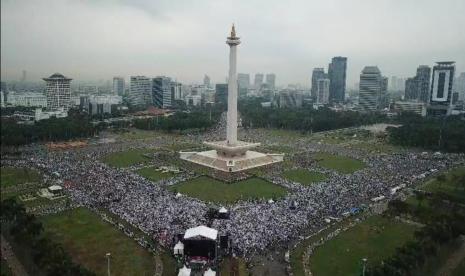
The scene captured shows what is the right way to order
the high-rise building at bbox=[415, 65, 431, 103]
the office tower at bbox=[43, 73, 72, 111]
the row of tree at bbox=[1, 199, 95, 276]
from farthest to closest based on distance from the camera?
the high-rise building at bbox=[415, 65, 431, 103]
the office tower at bbox=[43, 73, 72, 111]
the row of tree at bbox=[1, 199, 95, 276]

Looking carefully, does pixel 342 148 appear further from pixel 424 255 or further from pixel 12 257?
pixel 12 257

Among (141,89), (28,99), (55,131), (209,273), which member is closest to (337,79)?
(141,89)

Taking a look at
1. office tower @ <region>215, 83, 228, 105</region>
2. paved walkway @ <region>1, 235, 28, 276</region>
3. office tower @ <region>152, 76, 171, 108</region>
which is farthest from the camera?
office tower @ <region>215, 83, 228, 105</region>

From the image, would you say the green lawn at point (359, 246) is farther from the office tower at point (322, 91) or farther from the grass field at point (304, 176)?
the office tower at point (322, 91)

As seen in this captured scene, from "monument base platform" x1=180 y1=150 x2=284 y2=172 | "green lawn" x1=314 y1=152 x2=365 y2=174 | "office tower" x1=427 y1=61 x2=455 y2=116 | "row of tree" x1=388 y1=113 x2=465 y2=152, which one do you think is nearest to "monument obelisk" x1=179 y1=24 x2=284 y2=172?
"monument base platform" x1=180 y1=150 x2=284 y2=172

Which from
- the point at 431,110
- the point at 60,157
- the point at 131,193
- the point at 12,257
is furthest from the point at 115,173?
the point at 431,110

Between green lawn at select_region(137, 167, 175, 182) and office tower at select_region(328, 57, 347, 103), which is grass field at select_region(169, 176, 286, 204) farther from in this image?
office tower at select_region(328, 57, 347, 103)

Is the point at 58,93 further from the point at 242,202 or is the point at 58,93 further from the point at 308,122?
the point at 242,202

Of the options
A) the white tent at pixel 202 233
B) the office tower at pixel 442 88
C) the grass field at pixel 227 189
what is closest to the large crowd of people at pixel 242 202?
the grass field at pixel 227 189
